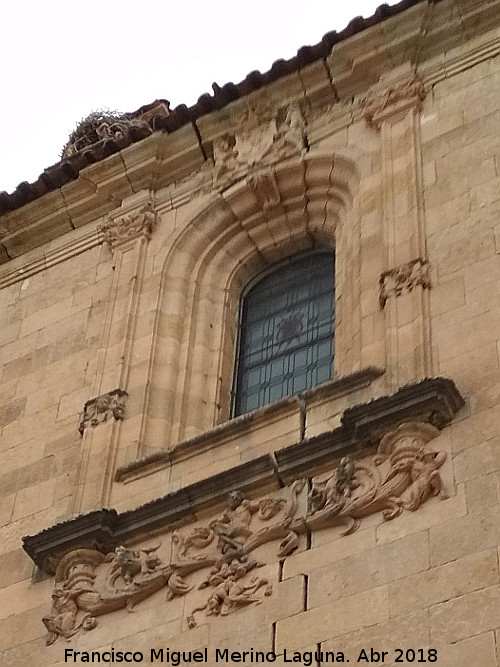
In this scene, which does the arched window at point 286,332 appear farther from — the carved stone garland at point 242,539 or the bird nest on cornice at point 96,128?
the bird nest on cornice at point 96,128

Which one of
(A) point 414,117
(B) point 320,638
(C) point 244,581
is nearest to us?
(B) point 320,638

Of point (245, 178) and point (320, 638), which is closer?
point (320, 638)

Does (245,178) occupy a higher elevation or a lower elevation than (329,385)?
higher

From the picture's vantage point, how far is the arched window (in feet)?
36.9

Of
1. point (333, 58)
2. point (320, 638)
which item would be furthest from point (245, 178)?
point (320, 638)

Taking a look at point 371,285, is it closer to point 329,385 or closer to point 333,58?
point 329,385

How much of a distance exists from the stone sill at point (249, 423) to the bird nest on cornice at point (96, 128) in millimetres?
8578

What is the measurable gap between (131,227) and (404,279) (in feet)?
11.4

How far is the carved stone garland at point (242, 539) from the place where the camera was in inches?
348

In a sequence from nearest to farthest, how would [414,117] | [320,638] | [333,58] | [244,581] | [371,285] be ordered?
[320,638] → [244,581] → [371,285] → [414,117] → [333,58]

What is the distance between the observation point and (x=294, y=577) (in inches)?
344

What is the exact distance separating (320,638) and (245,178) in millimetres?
5577

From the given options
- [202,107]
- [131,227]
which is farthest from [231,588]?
[202,107]
